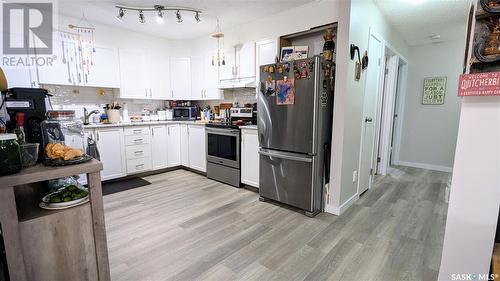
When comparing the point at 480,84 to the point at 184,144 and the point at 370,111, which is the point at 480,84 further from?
the point at 184,144

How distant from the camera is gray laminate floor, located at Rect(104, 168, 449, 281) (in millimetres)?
1658

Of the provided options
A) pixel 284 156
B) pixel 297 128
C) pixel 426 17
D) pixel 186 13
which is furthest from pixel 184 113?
pixel 426 17

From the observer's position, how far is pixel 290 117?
2.47 meters

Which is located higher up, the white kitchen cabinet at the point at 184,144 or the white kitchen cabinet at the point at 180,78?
the white kitchen cabinet at the point at 180,78

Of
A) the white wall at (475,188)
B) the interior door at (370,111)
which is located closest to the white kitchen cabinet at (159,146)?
the interior door at (370,111)

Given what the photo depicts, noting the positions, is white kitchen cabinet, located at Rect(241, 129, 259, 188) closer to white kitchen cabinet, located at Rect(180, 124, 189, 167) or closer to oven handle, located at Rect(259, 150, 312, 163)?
oven handle, located at Rect(259, 150, 312, 163)

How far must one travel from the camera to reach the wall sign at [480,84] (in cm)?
92

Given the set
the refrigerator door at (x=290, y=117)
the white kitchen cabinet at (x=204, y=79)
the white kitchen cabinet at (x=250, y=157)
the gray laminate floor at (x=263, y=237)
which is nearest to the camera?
the gray laminate floor at (x=263, y=237)

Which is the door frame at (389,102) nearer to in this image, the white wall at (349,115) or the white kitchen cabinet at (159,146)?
the white wall at (349,115)

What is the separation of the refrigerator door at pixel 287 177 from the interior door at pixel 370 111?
944mm

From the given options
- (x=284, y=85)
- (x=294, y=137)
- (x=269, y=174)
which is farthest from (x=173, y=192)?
(x=284, y=85)

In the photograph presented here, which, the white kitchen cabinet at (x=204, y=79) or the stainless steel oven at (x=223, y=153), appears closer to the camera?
the stainless steel oven at (x=223, y=153)

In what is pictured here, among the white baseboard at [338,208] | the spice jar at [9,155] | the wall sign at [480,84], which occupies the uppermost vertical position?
the wall sign at [480,84]

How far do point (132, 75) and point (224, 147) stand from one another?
203 centimetres
